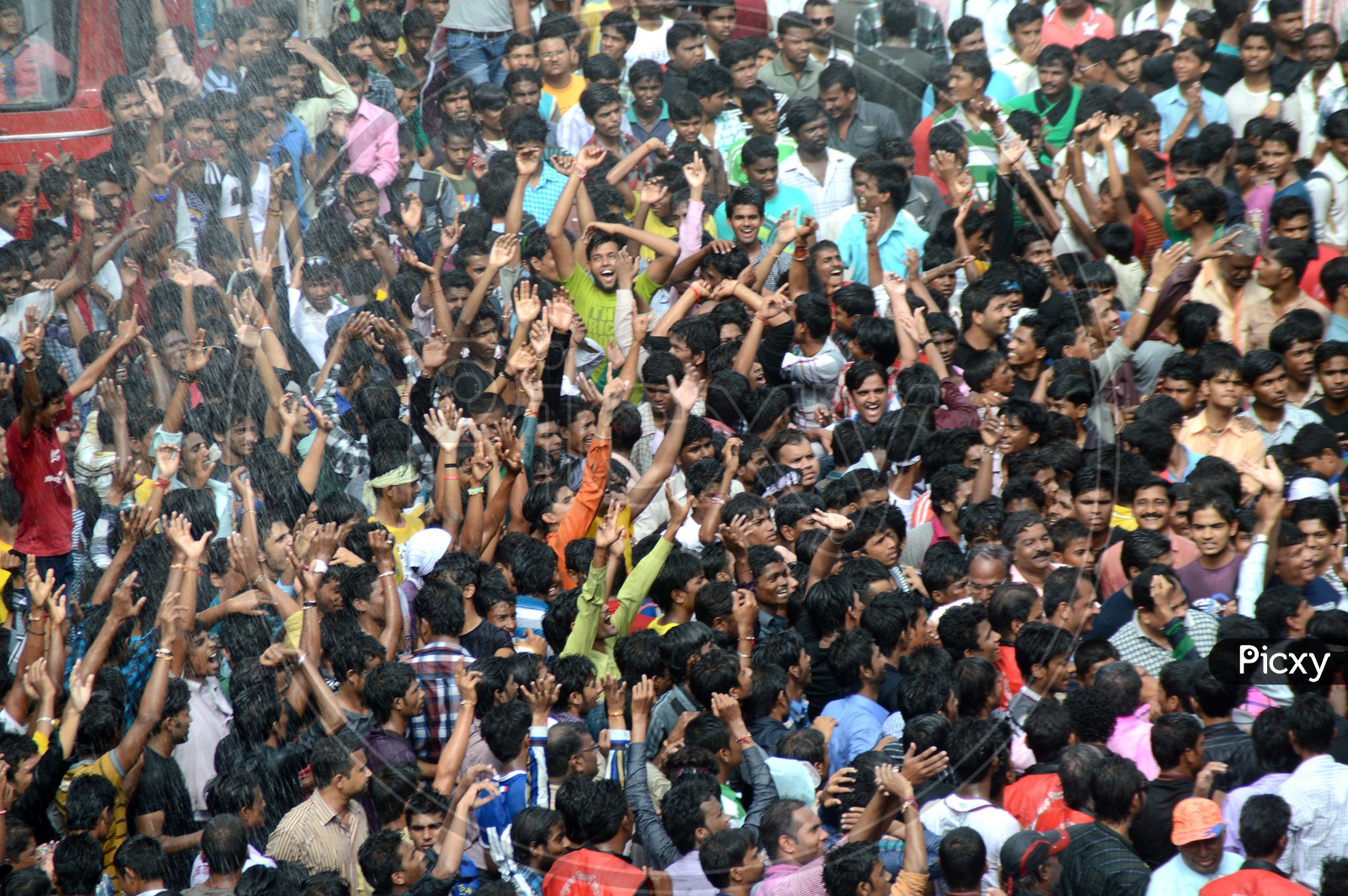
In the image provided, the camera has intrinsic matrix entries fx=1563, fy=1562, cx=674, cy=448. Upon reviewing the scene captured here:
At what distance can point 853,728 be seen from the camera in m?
6.44

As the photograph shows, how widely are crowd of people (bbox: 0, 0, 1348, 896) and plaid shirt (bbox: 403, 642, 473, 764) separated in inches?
0.9

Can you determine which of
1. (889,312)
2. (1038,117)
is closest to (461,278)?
(889,312)

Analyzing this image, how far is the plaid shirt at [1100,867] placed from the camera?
16.9 feet

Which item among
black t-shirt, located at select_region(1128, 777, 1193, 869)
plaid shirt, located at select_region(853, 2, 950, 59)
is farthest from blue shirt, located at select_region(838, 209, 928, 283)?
black t-shirt, located at select_region(1128, 777, 1193, 869)

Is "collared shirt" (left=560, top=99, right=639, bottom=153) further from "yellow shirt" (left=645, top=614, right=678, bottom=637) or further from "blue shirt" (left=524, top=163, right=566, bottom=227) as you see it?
"yellow shirt" (left=645, top=614, right=678, bottom=637)

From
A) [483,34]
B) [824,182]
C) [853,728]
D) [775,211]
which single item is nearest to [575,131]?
[483,34]

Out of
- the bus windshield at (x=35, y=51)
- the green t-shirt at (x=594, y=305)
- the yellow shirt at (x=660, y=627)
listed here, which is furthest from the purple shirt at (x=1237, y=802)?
the bus windshield at (x=35, y=51)

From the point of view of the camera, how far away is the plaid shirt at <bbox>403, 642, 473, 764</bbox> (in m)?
6.62

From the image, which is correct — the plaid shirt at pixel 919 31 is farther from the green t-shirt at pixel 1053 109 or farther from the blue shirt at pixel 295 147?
the blue shirt at pixel 295 147

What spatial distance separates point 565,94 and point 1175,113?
4.25 metres

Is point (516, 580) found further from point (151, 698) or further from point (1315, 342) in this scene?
point (1315, 342)

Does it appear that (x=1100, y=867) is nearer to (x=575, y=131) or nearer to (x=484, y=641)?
(x=484, y=641)

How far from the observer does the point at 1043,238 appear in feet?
31.4

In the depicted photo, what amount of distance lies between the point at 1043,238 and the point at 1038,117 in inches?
57.3
